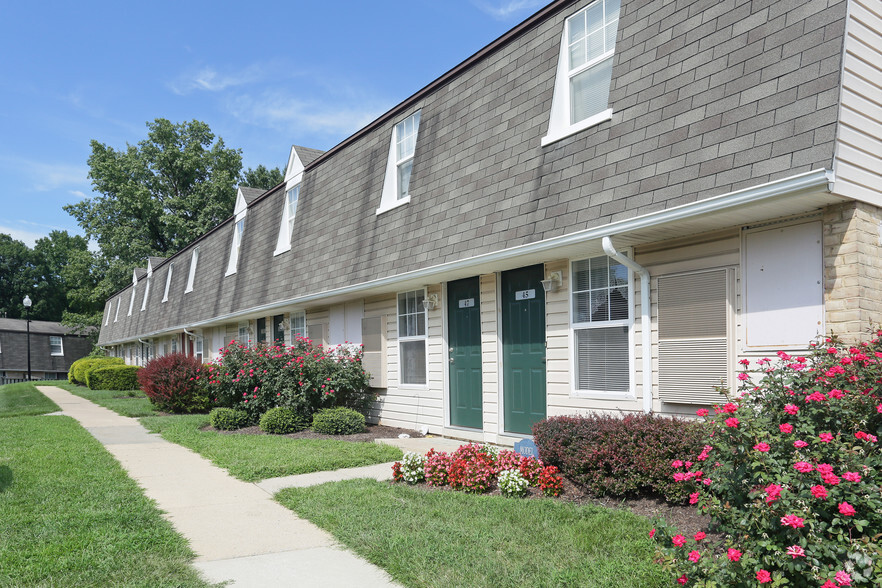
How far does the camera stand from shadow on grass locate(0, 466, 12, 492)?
22.3 ft

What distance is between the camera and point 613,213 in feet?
21.5

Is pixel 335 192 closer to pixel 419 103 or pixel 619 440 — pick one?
pixel 419 103

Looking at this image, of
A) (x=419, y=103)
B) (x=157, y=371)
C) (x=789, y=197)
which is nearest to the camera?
(x=789, y=197)

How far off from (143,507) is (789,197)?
6091 mm

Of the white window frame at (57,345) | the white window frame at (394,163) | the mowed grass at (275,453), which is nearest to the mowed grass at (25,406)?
the mowed grass at (275,453)

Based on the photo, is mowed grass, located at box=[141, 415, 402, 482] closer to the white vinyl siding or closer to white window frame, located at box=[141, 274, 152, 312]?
the white vinyl siding

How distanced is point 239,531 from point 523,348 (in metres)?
4.49

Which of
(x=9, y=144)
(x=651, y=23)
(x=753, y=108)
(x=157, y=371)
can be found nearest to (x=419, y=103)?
(x=651, y=23)

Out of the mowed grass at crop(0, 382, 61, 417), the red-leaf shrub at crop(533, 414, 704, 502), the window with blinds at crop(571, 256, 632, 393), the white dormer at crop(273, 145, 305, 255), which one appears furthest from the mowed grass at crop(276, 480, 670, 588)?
the mowed grass at crop(0, 382, 61, 417)

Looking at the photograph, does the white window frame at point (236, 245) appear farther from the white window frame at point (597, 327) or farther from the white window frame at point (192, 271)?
the white window frame at point (597, 327)

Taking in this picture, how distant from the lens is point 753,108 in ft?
18.1

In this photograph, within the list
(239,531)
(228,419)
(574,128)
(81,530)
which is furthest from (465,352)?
(81,530)

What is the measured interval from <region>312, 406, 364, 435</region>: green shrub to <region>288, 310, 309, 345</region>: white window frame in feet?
13.7

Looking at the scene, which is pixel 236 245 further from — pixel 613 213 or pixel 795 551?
pixel 795 551
